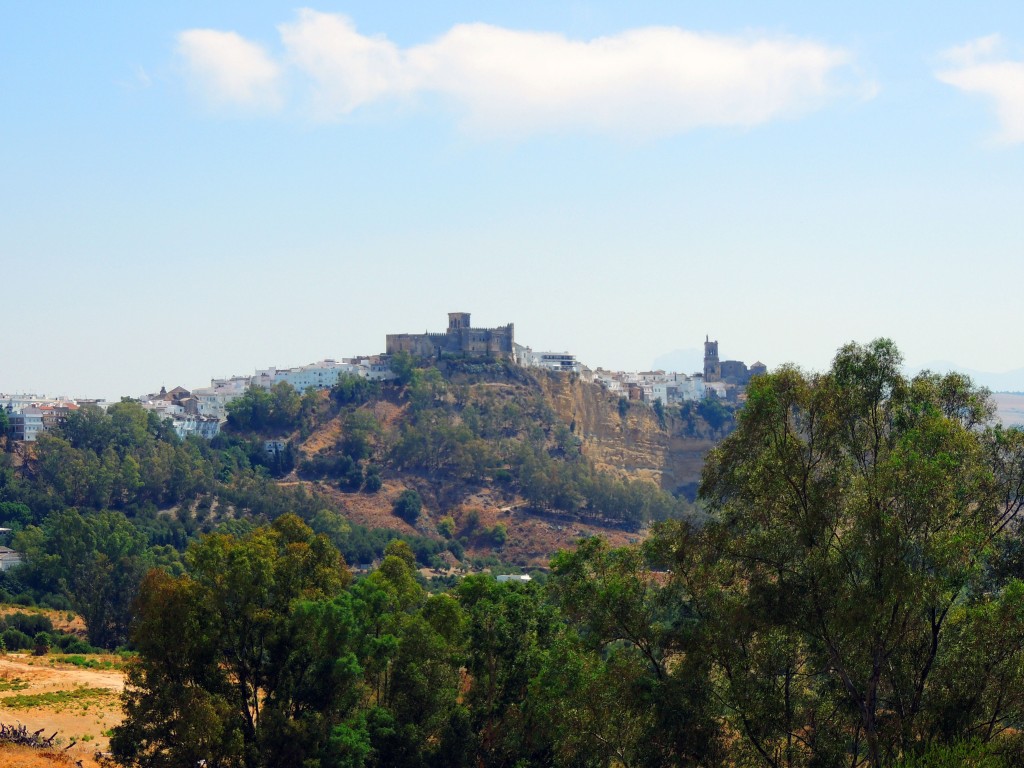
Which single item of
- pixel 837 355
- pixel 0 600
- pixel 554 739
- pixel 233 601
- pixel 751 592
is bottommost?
pixel 0 600

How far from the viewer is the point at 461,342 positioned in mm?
107062

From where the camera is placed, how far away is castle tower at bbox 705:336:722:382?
133125 millimetres

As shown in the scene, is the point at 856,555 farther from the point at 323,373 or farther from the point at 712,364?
the point at 712,364

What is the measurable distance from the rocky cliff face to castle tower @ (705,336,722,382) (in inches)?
792

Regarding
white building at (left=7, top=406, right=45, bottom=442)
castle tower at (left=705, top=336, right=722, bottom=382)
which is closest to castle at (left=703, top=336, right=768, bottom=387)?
castle tower at (left=705, top=336, right=722, bottom=382)

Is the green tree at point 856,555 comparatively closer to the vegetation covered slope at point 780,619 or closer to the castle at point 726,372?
the vegetation covered slope at point 780,619

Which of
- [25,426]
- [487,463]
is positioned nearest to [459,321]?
[487,463]

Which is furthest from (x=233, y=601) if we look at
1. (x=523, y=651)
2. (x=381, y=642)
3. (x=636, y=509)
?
(x=636, y=509)

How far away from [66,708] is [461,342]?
79329 millimetres

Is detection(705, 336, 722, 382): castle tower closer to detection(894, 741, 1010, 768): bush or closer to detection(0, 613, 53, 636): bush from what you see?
detection(0, 613, 53, 636): bush

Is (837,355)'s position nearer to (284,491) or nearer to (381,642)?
(381,642)

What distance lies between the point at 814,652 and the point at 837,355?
4.14 m

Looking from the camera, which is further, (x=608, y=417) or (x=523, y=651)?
(x=608, y=417)

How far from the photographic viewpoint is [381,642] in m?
24.5
